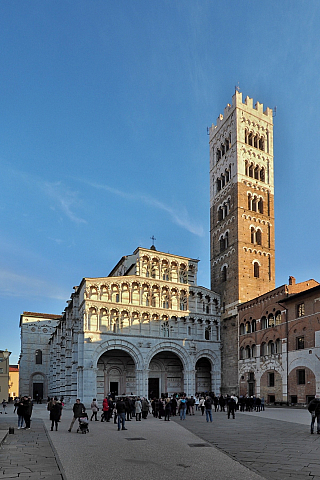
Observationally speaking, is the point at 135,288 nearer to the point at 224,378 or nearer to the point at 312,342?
the point at 224,378

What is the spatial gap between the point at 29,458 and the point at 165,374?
38432 millimetres

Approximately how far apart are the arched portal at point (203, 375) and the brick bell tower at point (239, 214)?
2179mm

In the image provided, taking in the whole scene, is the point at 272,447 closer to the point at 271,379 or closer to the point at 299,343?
the point at 299,343

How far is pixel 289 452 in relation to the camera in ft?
43.4

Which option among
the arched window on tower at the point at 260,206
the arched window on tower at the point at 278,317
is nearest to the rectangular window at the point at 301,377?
the arched window on tower at the point at 278,317

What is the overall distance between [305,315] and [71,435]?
79.4 feet

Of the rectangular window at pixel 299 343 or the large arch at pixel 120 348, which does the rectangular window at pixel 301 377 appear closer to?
the rectangular window at pixel 299 343

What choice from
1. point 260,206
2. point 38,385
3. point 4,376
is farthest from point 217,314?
point 38,385

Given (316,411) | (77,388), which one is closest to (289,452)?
(316,411)

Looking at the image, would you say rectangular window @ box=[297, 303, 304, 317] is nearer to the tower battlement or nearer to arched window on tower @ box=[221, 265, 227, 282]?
arched window on tower @ box=[221, 265, 227, 282]

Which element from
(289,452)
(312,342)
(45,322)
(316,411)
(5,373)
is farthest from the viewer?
(45,322)

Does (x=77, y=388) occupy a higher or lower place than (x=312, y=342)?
lower

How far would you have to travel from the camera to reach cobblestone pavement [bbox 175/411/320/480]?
1065cm

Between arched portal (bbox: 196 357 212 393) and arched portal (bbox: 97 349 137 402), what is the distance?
7.54 m
